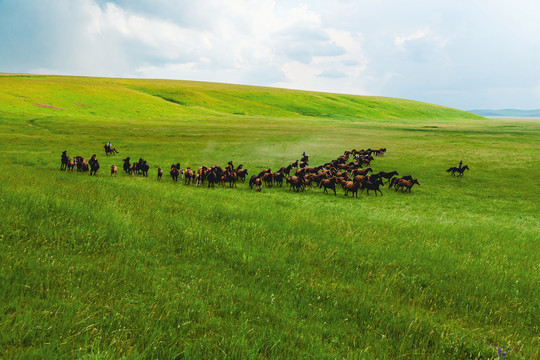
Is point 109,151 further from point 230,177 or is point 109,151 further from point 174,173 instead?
point 230,177

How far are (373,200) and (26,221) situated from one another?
16.8m

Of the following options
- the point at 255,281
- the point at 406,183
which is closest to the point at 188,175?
the point at 255,281

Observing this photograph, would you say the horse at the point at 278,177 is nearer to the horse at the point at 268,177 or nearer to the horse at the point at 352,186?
the horse at the point at 268,177

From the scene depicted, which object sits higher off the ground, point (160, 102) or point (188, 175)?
point (160, 102)

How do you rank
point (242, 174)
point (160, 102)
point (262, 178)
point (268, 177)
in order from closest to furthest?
point (262, 178), point (268, 177), point (242, 174), point (160, 102)

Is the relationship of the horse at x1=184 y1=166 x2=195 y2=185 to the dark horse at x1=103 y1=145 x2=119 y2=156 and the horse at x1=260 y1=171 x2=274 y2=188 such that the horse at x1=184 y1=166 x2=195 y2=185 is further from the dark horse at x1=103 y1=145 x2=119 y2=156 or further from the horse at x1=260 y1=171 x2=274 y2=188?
the dark horse at x1=103 y1=145 x2=119 y2=156

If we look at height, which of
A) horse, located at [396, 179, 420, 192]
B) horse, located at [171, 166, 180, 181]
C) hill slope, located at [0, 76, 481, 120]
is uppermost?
hill slope, located at [0, 76, 481, 120]

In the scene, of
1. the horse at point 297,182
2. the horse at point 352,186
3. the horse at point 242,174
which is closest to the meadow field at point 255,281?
the horse at point 352,186

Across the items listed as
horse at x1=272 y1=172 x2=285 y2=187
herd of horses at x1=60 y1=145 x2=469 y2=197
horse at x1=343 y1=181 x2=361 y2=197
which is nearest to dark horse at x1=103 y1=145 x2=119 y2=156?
herd of horses at x1=60 y1=145 x2=469 y2=197

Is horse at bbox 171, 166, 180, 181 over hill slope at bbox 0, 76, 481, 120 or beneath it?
beneath

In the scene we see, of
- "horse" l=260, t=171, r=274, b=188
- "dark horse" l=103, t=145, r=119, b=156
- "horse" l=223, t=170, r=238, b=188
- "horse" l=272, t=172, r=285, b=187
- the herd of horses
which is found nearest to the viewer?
the herd of horses

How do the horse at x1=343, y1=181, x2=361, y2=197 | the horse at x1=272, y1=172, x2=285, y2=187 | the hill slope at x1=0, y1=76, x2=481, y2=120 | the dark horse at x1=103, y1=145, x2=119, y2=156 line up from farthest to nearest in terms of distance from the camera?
the hill slope at x1=0, y1=76, x2=481, y2=120, the dark horse at x1=103, y1=145, x2=119, y2=156, the horse at x1=272, y1=172, x2=285, y2=187, the horse at x1=343, y1=181, x2=361, y2=197

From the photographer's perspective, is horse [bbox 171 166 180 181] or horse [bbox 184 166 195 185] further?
horse [bbox 171 166 180 181]

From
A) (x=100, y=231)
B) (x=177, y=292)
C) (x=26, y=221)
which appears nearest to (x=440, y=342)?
(x=177, y=292)
